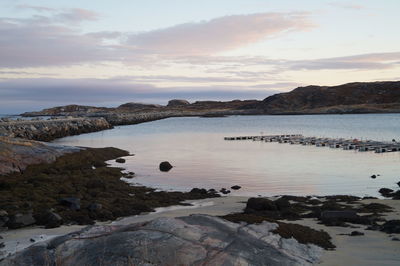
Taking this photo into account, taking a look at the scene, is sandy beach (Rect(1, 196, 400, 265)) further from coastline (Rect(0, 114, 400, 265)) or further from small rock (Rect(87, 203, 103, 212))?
small rock (Rect(87, 203, 103, 212))

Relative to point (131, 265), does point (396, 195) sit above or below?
below

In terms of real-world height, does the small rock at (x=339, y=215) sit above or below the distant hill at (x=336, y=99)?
below

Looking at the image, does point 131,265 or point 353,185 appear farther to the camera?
point 353,185

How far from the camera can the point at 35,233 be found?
40.8ft

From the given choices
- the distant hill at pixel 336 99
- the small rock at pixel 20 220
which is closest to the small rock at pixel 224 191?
the small rock at pixel 20 220

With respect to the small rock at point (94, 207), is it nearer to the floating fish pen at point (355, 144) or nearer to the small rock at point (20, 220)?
the small rock at point (20, 220)

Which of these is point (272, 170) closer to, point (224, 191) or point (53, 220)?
point (224, 191)

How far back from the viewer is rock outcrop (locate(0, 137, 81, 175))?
2291cm

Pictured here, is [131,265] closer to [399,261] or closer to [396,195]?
[399,261]

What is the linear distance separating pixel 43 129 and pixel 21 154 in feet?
113

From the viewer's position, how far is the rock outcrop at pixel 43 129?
164 ft

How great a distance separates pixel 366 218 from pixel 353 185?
9.57 m

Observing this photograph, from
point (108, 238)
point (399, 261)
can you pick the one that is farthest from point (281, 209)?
point (108, 238)

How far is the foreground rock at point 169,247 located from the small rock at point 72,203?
22.3 feet
